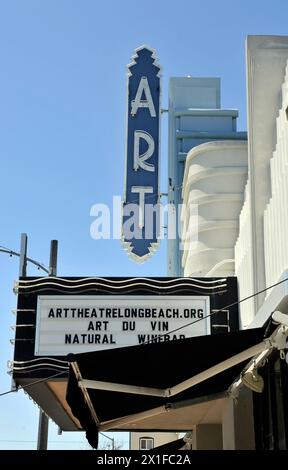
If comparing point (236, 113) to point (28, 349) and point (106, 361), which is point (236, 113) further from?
point (106, 361)

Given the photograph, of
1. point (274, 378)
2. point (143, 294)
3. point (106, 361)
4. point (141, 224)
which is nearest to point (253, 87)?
point (143, 294)

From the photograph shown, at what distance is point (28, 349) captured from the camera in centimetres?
1101

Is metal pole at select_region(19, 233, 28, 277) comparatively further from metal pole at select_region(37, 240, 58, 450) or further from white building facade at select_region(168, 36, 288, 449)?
white building facade at select_region(168, 36, 288, 449)

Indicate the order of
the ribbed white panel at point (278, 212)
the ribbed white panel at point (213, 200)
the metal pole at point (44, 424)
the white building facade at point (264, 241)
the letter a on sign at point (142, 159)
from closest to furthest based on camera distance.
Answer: the white building facade at point (264, 241) → the ribbed white panel at point (278, 212) → the letter a on sign at point (142, 159) → the metal pole at point (44, 424) → the ribbed white panel at point (213, 200)

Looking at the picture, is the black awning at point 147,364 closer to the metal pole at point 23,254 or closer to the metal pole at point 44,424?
the metal pole at point 23,254

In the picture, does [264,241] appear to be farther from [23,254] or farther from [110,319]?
[23,254]

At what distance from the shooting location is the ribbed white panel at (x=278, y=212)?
8.26m

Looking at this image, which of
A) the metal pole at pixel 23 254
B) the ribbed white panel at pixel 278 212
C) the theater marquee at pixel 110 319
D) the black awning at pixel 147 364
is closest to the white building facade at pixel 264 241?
the ribbed white panel at pixel 278 212

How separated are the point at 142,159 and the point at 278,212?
Answer: 9185mm

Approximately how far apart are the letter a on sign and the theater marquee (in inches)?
215

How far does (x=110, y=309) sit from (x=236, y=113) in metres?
21.2

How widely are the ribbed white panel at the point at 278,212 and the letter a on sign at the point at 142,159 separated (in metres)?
7.47

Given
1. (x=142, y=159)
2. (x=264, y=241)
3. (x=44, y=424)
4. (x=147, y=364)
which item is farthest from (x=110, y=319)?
(x=44, y=424)

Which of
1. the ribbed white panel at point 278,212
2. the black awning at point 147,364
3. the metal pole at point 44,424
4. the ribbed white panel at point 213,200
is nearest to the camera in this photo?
the black awning at point 147,364
